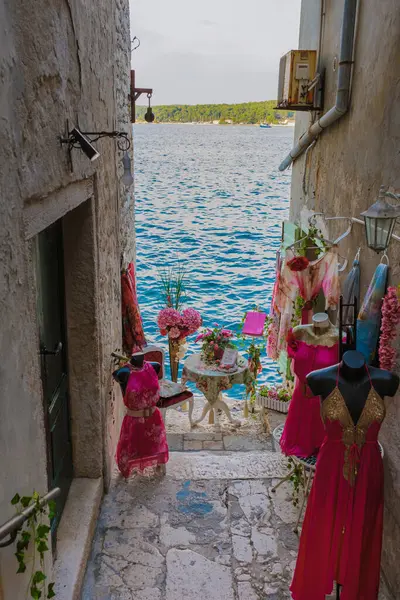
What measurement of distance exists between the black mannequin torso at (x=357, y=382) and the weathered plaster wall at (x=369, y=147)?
0.30 meters

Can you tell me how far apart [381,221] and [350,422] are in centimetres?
111

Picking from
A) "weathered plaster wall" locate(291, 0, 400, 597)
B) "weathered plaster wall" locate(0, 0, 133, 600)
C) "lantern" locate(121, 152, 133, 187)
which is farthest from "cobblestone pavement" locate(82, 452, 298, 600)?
"lantern" locate(121, 152, 133, 187)

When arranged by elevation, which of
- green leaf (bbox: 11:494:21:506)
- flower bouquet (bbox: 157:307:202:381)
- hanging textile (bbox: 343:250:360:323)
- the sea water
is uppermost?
hanging textile (bbox: 343:250:360:323)

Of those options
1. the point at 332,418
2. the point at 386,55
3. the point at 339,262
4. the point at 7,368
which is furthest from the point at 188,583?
the point at 386,55

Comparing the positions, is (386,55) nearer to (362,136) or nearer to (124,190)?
(362,136)

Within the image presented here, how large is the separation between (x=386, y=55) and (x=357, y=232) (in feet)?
4.14

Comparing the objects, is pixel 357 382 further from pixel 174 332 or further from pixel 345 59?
pixel 174 332

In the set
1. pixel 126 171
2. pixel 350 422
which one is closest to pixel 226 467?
pixel 350 422

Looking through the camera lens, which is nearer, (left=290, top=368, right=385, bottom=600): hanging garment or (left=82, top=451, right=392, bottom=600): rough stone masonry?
(left=290, top=368, right=385, bottom=600): hanging garment

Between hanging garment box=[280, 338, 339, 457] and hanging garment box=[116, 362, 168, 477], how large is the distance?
1097mm

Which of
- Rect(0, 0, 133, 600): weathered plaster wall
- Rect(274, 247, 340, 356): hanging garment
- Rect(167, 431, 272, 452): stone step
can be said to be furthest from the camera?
Rect(167, 431, 272, 452): stone step

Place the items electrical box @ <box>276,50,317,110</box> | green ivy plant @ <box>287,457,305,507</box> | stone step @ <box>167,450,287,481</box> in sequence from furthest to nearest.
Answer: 1. electrical box @ <box>276,50,317,110</box>
2. stone step @ <box>167,450,287,481</box>
3. green ivy plant @ <box>287,457,305,507</box>

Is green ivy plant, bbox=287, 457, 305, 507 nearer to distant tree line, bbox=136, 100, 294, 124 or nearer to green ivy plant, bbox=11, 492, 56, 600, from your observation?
green ivy plant, bbox=11, 492, 56, 600

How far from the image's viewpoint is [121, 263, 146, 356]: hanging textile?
5766 millimetres
